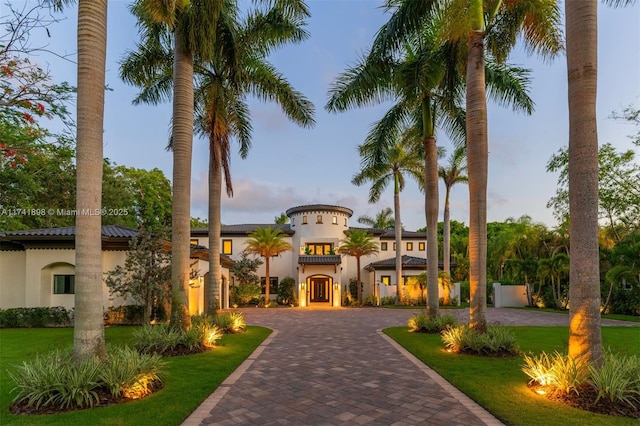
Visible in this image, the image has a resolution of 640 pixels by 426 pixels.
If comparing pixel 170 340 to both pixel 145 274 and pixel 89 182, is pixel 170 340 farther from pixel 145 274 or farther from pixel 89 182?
pixel 145 274

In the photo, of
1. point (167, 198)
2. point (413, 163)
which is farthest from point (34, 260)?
point (413, 163)

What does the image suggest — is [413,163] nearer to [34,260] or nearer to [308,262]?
[308,262]

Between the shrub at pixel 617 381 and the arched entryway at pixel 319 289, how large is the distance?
1038 inches

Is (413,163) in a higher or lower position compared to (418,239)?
higher

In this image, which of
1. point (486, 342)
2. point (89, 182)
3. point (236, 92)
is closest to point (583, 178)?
point (486, 342)

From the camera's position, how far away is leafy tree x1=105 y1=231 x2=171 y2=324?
1479 centimetres

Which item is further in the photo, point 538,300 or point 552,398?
point 538,300

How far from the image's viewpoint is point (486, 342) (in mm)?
9258

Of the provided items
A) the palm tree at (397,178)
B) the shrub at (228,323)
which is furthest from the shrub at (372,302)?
the shrub at (228,323)

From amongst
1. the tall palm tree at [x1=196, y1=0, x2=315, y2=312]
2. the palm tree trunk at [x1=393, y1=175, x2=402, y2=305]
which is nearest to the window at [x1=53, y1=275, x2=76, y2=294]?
the tall palm tree at [x1=196, y1=0, x2=315, y2=312]

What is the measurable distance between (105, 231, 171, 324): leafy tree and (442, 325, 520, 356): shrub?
11407 millimetres

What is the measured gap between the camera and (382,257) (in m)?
34.5

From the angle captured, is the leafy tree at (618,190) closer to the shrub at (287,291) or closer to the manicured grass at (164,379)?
the shrub at (287,291)

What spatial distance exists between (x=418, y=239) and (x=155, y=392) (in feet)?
103
